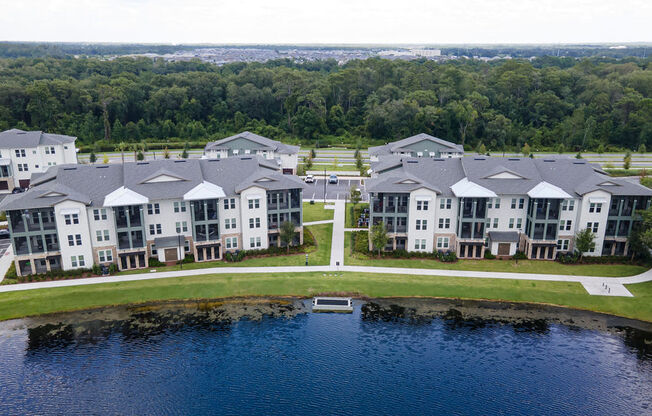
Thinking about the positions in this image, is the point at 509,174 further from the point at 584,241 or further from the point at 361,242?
the point at 361,242

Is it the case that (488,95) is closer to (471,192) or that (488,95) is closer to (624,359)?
(471,192)

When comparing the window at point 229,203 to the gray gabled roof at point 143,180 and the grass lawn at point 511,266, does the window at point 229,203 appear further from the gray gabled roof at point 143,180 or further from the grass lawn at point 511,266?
the grass lawn at point 511,266

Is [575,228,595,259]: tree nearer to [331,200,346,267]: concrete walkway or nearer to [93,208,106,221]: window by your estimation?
[331,200,346,267]: concrete walkway

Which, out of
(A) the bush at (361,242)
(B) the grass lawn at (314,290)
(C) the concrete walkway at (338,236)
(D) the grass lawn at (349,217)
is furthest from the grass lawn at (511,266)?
(D) the grass lawn at (349,217)

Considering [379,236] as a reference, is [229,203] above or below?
above

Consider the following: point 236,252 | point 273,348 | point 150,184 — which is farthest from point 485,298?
point 150,184

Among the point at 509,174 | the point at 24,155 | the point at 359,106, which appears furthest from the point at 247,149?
the point at 359,106
